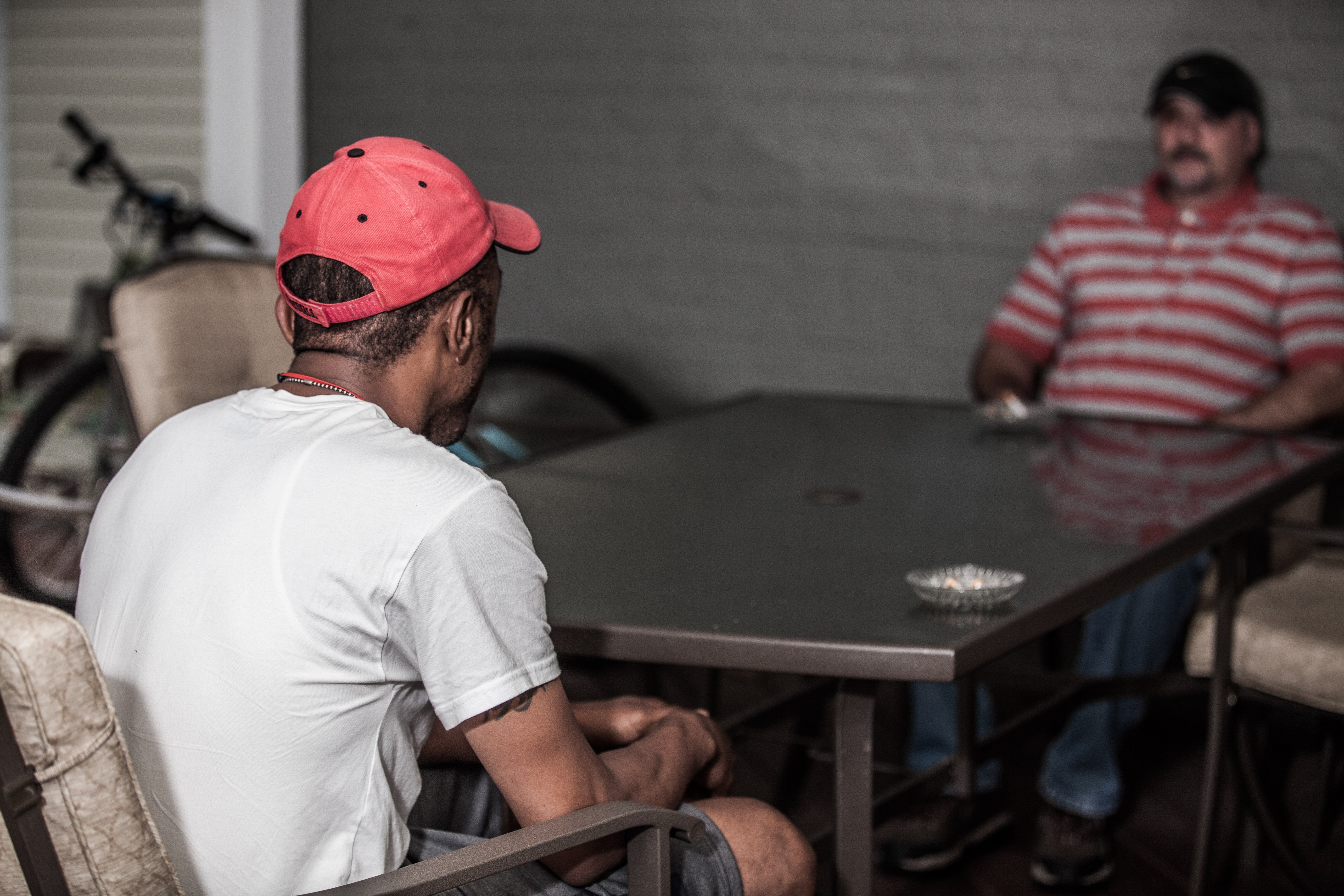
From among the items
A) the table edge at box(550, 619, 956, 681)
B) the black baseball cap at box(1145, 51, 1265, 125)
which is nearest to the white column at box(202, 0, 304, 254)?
the black baseball cap at box(1145, 51, 1265, 125)

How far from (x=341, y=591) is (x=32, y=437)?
2608 mm

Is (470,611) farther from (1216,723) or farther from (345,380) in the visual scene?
(1216,723)

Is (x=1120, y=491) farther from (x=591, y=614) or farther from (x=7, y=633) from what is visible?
(x=7, y=633)

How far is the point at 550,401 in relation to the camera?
4031 mm

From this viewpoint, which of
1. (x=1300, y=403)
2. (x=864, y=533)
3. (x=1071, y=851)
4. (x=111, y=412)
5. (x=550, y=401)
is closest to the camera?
(x=864, y=533)

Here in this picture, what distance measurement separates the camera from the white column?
4.24 m

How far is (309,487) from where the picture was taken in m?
0.98

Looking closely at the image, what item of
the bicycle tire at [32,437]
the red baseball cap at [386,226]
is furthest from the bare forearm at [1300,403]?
the bicycle tire at [32,437]

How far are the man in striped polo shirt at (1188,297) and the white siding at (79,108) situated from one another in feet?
9.81

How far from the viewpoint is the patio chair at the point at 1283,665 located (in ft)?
6.40

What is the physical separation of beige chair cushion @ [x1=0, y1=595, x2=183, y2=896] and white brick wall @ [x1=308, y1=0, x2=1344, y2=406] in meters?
3.10

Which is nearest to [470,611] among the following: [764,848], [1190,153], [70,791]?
[70,791]

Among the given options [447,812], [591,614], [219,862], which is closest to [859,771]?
[591,614]

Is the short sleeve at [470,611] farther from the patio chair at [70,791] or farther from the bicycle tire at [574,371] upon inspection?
the bicycle tire at [574,371]
